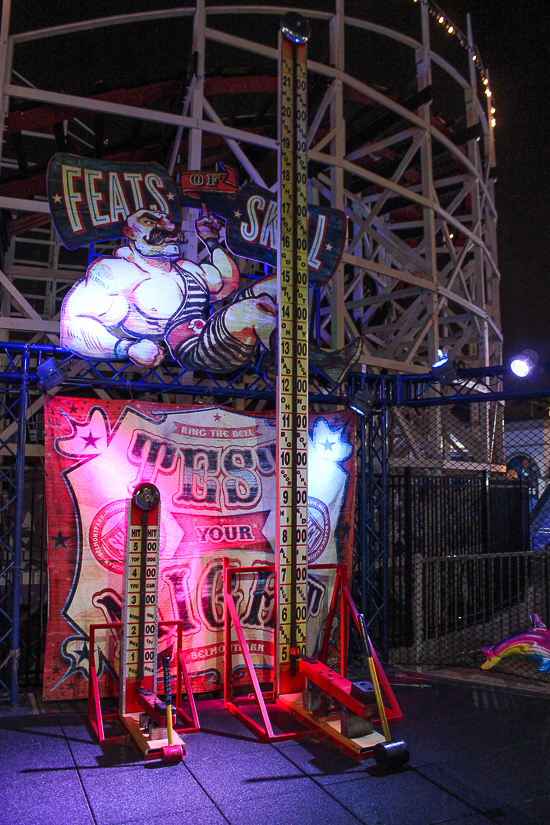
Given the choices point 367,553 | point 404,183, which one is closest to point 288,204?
point 367,553

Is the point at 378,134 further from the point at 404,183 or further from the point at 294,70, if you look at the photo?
the point at 294,70

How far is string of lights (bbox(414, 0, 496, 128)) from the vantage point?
12820 millimetres

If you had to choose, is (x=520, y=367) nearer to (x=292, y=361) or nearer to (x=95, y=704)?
(x=292, y=361)

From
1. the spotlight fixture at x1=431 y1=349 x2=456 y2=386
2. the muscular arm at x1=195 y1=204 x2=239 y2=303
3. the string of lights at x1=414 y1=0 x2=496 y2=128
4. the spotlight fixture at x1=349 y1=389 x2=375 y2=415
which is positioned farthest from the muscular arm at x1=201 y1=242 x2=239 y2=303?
the string of lights at x1=414 y1=0 x2=496 y2=128

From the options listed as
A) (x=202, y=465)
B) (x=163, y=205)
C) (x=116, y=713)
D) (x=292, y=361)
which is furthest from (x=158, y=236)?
(x=116, y=713)

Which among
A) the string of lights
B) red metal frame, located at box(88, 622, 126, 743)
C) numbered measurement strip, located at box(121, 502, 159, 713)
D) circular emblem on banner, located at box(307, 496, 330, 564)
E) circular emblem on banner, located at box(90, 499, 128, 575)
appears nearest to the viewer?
red metal frame, located at box(88, 622, 126, 743)

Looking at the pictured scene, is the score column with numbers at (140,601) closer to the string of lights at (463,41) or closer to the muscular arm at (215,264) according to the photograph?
the muscular arm at (215,264)

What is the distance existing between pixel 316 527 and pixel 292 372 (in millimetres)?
2239

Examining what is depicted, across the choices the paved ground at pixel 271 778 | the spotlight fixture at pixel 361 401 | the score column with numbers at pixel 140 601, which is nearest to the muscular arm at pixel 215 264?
the spotlight fixture at pixel 361 401

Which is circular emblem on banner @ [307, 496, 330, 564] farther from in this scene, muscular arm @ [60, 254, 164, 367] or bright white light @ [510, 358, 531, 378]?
bright white light @ [510, 358, 531, 378]

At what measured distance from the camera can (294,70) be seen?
22.7 ft

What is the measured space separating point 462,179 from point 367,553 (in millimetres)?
10316

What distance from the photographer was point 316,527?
7727 mm

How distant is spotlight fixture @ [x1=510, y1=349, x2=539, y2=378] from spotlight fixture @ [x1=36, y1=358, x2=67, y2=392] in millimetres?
5476
